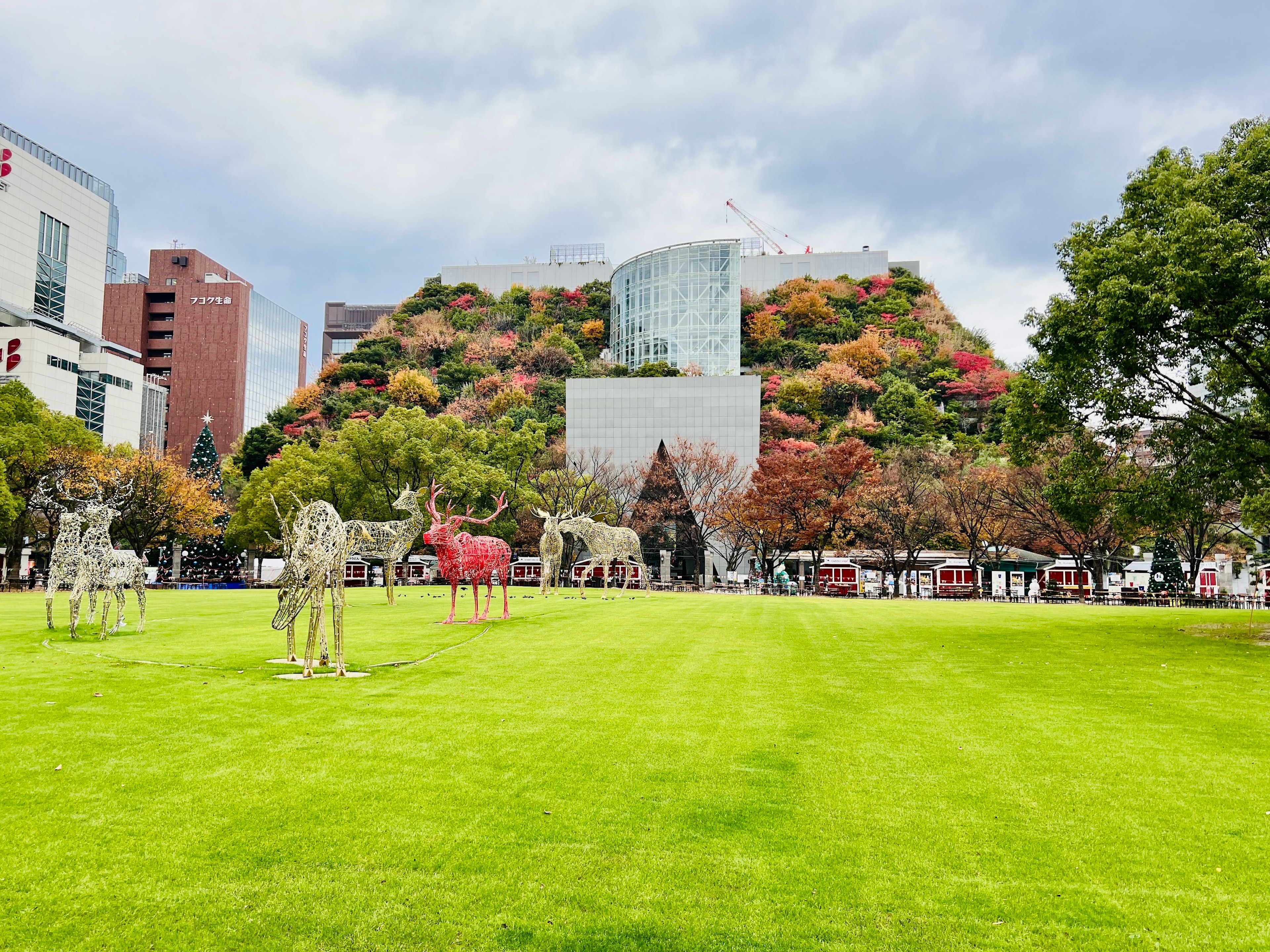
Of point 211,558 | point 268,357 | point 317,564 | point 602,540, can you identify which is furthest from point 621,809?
point 268,357

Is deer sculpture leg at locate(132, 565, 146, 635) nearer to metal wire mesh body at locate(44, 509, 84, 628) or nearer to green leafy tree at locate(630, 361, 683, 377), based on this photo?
metal wire mesh body at locate(44, 509, 84, 628)

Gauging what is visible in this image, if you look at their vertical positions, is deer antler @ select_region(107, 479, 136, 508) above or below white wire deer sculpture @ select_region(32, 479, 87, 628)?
above

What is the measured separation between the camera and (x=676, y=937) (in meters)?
3.96

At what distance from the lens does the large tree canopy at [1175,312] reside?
46.3 ft

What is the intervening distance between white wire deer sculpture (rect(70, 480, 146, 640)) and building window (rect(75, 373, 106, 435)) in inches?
2446

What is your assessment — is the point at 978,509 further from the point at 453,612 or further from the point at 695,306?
the point at 695,306

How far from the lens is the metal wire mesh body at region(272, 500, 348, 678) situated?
10312 mm

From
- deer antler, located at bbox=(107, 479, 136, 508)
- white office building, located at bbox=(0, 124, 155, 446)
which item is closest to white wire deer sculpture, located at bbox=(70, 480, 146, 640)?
deer antler, located at bbox=(107, 479, 136, 508)

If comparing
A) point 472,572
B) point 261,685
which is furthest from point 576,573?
point 261,685

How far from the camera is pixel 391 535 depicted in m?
22.2

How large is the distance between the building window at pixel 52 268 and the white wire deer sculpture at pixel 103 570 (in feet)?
211

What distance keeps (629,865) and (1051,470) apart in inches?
1299

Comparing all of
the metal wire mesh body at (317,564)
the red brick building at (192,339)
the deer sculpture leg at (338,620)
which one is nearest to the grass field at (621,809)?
the deer sculpture leg at (338,620)

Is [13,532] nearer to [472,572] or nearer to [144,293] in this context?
[472,572]
